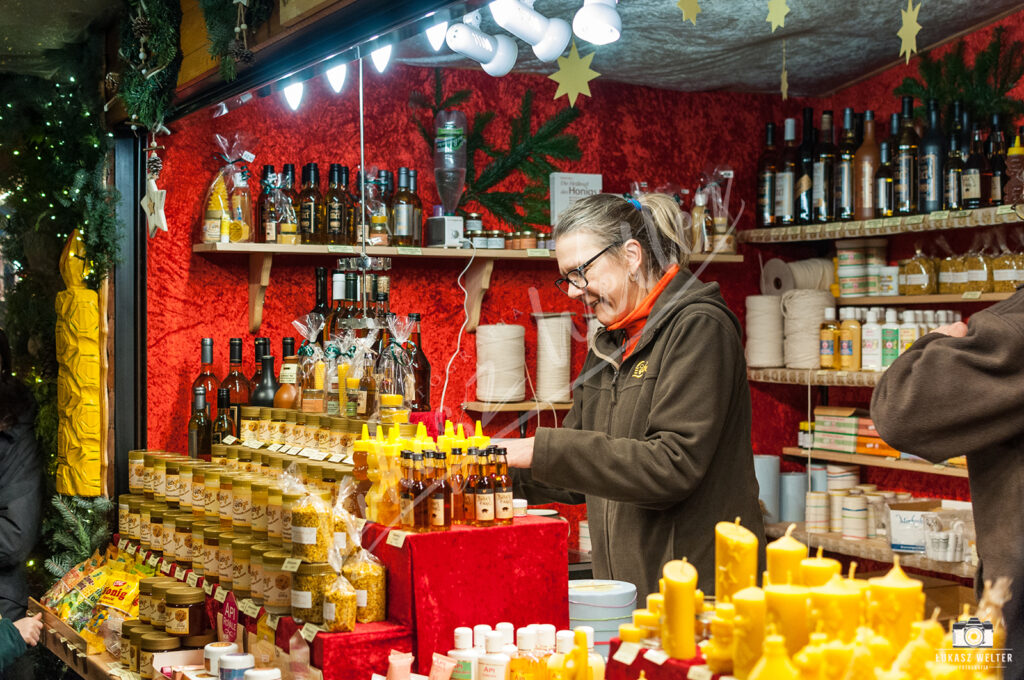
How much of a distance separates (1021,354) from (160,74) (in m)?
2.61

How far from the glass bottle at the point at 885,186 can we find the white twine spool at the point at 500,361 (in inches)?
63.0

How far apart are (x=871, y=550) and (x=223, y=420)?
100 inches

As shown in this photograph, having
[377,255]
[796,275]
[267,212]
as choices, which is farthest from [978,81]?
[267,212]

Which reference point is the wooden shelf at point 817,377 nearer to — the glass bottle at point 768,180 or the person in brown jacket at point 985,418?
the glass bottle at point 768,180

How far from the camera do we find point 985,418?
63.5 inches

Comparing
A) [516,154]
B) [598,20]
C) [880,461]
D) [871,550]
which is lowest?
[871,550]

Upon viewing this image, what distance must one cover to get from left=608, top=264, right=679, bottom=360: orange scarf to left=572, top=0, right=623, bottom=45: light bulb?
0.88 meters

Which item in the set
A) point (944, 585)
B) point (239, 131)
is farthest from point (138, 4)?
point (944, 585)

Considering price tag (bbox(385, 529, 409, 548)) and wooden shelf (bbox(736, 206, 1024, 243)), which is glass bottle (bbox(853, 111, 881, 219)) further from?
price tag (bbox(385, 529, 409, 548))

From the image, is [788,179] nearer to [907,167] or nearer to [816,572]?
[907,167]

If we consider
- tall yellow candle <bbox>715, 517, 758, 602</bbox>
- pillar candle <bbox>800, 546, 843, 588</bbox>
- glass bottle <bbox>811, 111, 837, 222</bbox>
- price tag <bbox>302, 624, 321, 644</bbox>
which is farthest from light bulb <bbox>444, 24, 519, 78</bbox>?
pillar candle <bbox>800, 546, 843, 588</bbox>

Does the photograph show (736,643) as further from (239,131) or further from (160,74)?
(239,131)

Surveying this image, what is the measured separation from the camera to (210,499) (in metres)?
2.64

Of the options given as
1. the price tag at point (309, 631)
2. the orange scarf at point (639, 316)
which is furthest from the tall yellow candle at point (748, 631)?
the orange scarf at point (639, 316)
